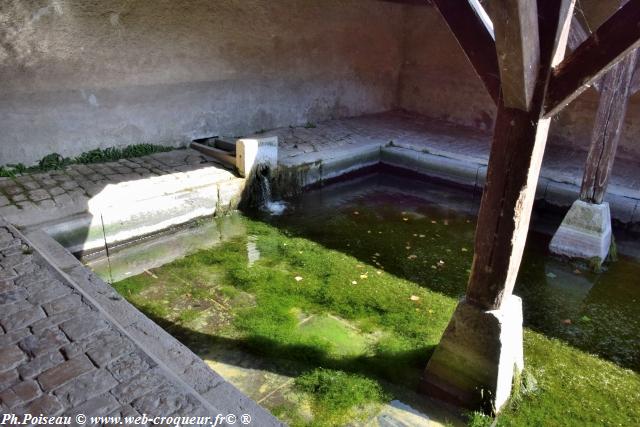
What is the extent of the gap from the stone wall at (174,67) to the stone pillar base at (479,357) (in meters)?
5.82

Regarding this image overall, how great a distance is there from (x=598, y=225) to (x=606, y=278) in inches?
24.9

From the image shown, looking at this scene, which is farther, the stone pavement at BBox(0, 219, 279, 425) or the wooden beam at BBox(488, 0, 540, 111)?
the stone pavement at BBox(0, 219, 279, 425)

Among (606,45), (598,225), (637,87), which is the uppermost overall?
(606,45)

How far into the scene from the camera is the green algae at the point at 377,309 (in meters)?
3.70

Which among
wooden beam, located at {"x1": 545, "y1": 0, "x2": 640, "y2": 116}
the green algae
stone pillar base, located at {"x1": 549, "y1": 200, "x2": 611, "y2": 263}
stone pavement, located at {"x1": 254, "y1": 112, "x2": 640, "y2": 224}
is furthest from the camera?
stone pavement, located at {"x1": 254, "y1": 112, "x2": 640, "y2": 224}

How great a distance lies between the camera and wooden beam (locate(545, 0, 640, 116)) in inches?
95.1

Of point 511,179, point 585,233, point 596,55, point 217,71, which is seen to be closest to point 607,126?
point 585,233

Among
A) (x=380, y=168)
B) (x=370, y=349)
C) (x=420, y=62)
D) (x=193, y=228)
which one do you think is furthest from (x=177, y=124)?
(x=420, y=62)

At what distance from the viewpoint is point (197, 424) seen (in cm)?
244

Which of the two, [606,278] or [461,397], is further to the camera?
[606,278]

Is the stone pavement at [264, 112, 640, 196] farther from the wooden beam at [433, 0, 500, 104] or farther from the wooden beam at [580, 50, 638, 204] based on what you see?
the wooden beam at [433, 0, 500, 104]

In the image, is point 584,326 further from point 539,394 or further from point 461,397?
point 461,397

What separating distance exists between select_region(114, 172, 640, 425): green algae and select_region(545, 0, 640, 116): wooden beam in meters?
2.20

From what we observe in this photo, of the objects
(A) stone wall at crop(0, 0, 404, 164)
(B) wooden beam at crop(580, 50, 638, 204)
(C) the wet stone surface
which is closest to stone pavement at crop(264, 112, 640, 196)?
(A) stone wall at crop(0, 0, 404, 164)
